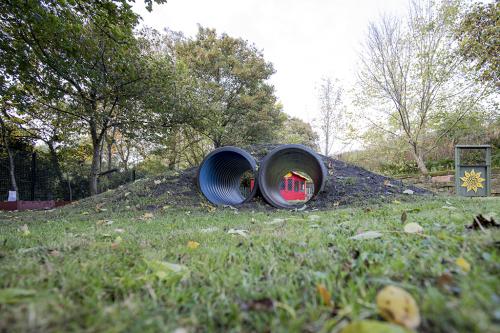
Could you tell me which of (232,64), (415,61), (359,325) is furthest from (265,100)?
(359,325)

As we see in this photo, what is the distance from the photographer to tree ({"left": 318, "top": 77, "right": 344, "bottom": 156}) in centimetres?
2138

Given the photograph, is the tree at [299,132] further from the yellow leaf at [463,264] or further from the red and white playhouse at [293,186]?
the yellow leaf at [463,264]

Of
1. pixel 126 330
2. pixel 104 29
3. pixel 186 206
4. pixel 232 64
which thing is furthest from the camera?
pixel 232 64

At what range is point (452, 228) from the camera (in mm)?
1659

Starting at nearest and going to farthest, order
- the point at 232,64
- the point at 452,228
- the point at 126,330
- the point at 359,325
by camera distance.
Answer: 1. the point at 359,325
2. the point at 126,330
3. the point at 452,228
4. the point at 232,64

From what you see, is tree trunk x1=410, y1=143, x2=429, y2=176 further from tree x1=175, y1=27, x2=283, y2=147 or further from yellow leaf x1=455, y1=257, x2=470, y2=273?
yellow leaf x1=455, y1=257, x2=470, y2=273

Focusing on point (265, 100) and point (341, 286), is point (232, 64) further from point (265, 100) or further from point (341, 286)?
point (341, 286)

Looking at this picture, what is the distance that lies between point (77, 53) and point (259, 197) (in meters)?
5.35

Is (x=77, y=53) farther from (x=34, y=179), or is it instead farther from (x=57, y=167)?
(x=57, y=167)

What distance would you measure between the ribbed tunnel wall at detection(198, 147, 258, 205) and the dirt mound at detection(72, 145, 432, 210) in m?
0.29

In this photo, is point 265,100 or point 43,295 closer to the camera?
point 43,295

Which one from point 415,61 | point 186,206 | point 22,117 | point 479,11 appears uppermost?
point 415,61

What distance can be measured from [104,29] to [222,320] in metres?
5.65

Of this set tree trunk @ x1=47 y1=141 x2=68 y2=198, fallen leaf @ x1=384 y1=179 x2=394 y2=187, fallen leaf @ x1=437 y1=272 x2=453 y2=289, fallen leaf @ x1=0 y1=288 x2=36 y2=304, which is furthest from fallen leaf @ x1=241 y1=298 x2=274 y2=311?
tree trunk @ x1=47 y1=141 x2=68 y2=198
